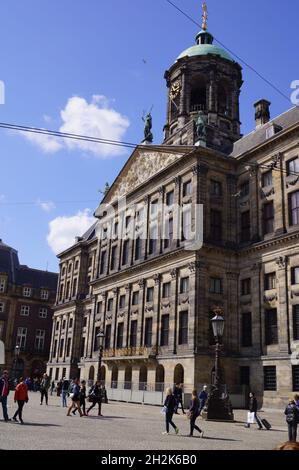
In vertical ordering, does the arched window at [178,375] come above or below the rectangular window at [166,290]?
below

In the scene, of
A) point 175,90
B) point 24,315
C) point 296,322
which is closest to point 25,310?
point 24,315

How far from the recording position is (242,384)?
37562 millimetres

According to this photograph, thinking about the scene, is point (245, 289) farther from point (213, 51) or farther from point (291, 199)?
point (213, 51)

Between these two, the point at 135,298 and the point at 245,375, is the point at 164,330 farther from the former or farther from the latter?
the point at 245,375

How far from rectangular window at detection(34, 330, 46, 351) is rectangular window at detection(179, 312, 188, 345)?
47.5 metres

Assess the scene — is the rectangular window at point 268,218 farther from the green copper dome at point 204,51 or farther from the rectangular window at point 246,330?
the green copper dome at point 204,51

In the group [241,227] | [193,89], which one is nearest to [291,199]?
[241,227]

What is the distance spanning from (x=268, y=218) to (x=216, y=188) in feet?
19.0

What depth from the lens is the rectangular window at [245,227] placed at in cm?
4103

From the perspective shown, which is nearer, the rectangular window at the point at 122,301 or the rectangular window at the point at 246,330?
the rectangular window at the point at 246,330

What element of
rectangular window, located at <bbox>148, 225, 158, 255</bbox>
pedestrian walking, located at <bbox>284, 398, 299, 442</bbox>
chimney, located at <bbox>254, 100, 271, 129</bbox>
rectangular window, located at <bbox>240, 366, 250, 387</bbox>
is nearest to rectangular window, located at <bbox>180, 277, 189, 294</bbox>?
rectangular window, located at <bbox>148, 225, 158, 255</bbox>

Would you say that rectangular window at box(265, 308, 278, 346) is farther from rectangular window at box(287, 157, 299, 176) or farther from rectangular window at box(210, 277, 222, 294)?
rectangular window at box(287, 157, 299, 176)

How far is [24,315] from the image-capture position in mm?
81312

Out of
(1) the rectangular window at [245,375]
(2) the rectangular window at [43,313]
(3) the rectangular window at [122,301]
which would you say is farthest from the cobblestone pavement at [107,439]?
(2) the rectangular window at [43,313]
